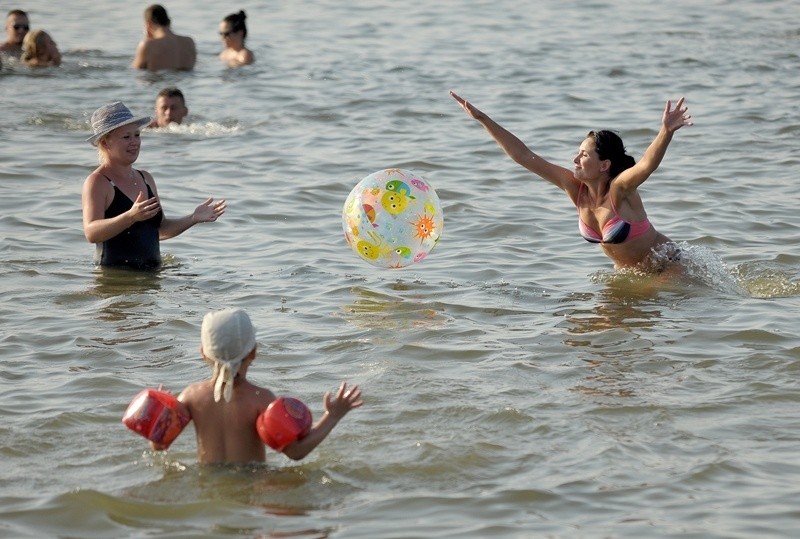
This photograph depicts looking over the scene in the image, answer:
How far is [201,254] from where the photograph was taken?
1070 cm

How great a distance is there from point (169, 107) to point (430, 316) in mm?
6993

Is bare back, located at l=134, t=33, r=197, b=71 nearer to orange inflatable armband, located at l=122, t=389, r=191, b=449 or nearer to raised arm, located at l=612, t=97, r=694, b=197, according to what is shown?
raised arm, located at l=612, t=97, r=694, b=197

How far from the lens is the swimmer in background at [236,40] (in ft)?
64.0

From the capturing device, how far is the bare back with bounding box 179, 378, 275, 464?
592 centimetres

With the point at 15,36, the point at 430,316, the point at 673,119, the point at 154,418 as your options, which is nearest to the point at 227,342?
the point at 154,418

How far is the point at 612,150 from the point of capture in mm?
9305

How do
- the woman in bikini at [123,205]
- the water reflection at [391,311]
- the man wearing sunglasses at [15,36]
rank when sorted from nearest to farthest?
the water reflection at [391,311]
the woman in bikini at [123,205]
the man wearing sunglasses at [15,36]

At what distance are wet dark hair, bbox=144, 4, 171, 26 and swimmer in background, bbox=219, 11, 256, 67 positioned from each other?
900 millimetres

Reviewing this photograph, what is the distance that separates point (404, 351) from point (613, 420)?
5.56ft

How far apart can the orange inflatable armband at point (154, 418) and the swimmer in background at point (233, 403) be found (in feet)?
0.29

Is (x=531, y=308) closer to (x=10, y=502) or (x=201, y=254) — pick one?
(x=201, y=254)

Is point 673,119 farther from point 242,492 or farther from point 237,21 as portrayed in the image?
point 237,21

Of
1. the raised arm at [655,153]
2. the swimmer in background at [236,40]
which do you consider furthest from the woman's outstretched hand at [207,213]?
the swimmer in background at [236,40]

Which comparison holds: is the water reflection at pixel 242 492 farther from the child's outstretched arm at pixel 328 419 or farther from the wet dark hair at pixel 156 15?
the wet dark hair at pixel 156 15
